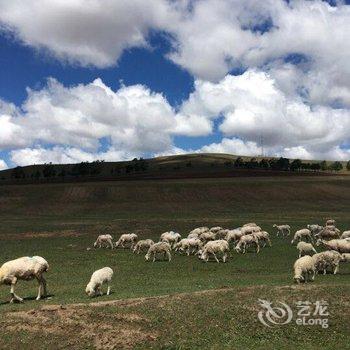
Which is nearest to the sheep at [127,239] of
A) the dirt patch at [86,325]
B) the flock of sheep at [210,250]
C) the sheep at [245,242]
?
the flock of sheep at [210,250]

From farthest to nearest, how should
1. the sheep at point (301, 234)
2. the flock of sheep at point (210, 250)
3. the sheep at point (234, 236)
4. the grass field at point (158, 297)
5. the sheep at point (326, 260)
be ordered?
the sheep at point (301, 234) < the sheep at point (234, 236) < the sheep at point (326, 260) < the flock of sheep at point (210, 250) < the grass field at point (158, 297)

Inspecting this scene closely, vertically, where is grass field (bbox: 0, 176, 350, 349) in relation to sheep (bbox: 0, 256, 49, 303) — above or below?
below

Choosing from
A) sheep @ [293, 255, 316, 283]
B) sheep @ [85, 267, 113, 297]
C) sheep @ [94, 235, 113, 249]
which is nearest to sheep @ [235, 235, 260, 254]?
sheep @ [94, 235, 113, 249]

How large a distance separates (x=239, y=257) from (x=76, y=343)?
65.8 ft

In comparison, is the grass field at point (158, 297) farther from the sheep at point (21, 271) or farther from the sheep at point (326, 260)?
the sheep at point (21, 271)

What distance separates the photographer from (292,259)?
32.6 metres

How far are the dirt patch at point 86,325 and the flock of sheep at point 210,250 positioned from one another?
377 centimetres

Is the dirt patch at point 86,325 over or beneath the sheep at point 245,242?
beneath

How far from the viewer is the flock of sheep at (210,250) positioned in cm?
2162

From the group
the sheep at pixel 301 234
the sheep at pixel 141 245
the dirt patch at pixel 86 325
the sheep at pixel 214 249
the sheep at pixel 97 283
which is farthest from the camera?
the sheep at pixel 301 234

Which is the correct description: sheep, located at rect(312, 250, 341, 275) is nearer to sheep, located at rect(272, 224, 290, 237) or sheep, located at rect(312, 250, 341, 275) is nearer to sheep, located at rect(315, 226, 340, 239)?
sheep, located at rect(315, 226, 340, 239)

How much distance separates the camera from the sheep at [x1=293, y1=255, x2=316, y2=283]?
2311 centimetres

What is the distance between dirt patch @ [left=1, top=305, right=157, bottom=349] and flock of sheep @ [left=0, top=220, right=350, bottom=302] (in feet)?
12.4

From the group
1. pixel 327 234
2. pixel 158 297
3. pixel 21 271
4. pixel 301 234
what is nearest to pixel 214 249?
pixel 301 234
